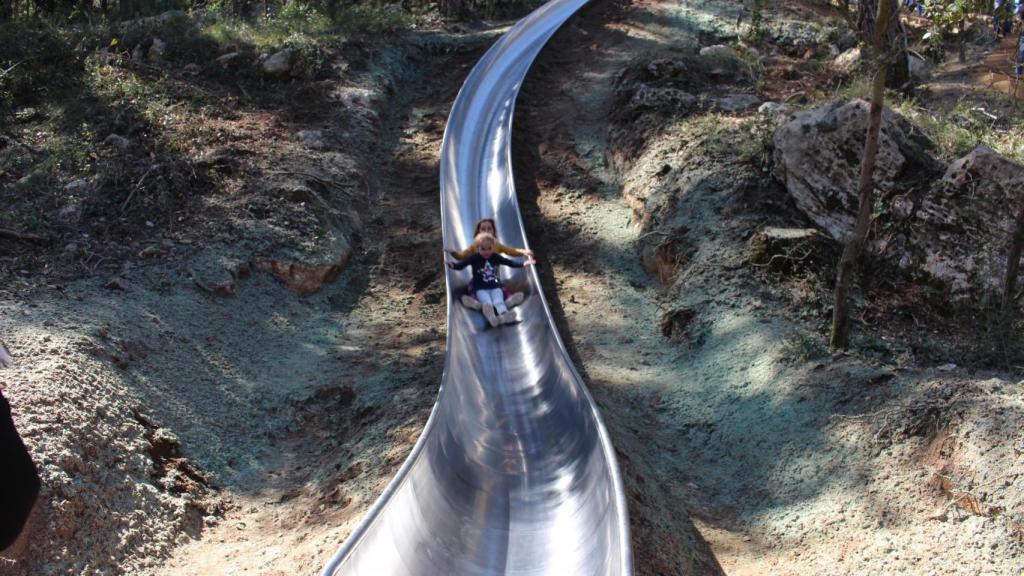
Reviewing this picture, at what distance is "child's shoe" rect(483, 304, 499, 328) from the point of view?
315 inches

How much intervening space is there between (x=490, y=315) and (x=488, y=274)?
61 cm

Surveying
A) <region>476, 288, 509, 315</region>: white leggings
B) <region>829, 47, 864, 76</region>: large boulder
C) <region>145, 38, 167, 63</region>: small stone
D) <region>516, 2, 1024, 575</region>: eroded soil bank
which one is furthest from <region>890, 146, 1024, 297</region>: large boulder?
<region>145, 38, 167, 63</region>: small stone

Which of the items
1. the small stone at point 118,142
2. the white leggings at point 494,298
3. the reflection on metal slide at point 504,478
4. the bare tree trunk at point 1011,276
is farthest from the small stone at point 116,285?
the bare tree trunk at point 1011,276

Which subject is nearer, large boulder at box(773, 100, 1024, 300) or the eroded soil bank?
the eroded soil bank

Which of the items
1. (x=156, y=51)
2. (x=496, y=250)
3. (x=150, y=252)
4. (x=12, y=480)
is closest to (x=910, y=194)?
(x=496, y=250)

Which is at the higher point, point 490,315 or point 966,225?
point 966,225

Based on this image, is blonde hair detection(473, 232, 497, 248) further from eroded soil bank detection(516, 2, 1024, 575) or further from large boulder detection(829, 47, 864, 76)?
large boulder detection(829, 47, 864, 76)

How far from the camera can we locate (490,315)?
8.02 metres

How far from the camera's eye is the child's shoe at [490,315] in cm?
801

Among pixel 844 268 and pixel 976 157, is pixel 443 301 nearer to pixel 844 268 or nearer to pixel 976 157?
pixel 844 268

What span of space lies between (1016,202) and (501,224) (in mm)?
5248

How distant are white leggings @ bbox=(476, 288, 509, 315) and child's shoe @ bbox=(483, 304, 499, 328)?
6 cm

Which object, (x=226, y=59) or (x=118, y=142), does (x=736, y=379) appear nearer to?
(x=118, y=142)

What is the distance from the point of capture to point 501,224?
10094 mm
